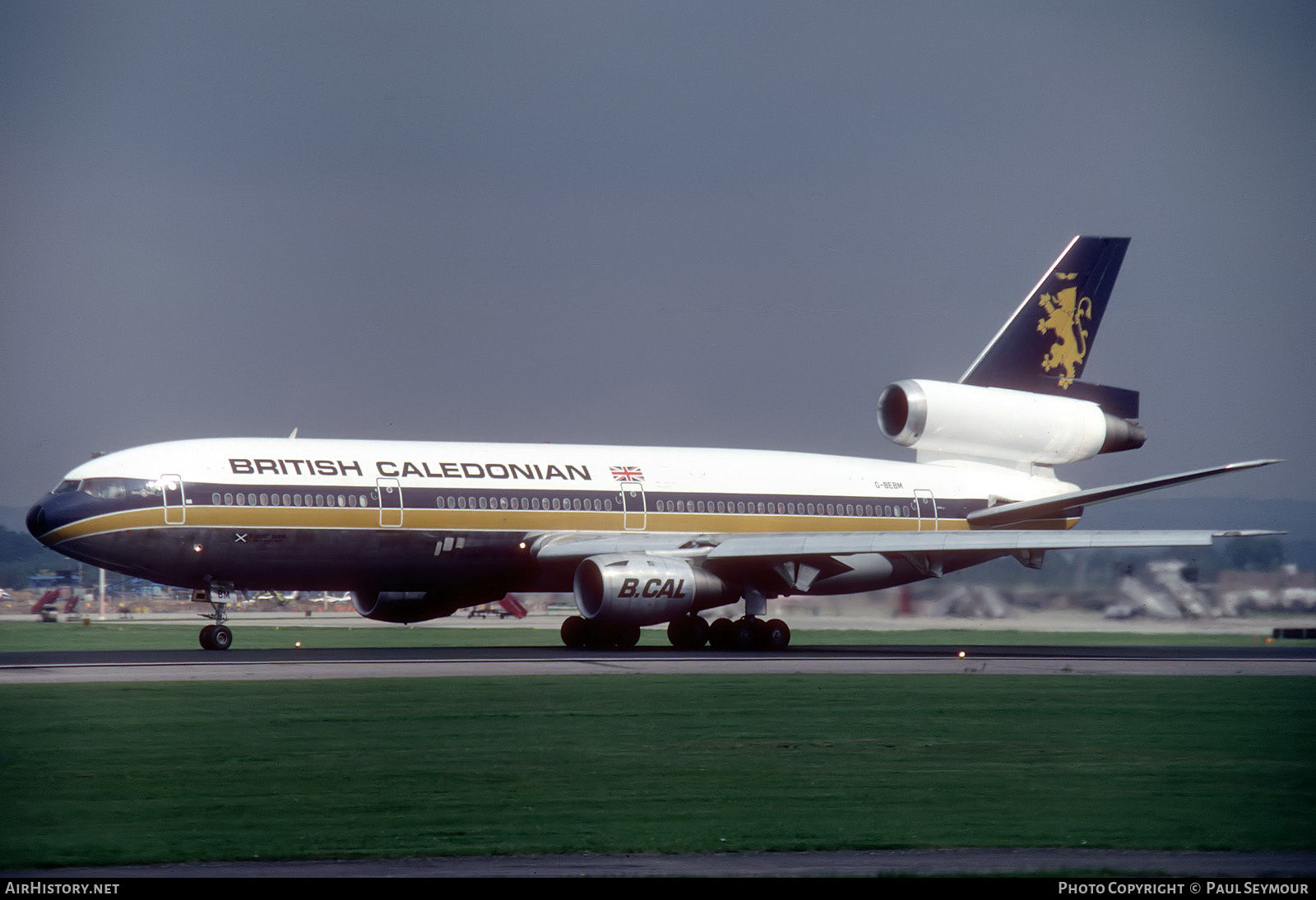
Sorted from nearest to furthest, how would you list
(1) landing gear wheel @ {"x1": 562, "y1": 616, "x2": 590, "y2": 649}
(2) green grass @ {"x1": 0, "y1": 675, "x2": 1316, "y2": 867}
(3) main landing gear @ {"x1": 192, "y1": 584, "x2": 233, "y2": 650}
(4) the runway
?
(2) green grass @ {"x1": 0, "y1": 675, "x2": 1316, "y2": 867}, (4) the runway, (3) main landing gear @ {"x1": 192, "y1": 584, "x2": 233, "y2": 650}, (1) landing gear wheel @ {"x1": 562, "y1": 616, "x2": 590, "y2": 649}

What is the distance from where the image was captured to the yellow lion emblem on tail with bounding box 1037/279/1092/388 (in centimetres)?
4612

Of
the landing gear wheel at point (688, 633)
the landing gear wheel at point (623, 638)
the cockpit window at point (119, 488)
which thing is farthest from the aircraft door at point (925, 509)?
the cockpit window at point (119, 488)

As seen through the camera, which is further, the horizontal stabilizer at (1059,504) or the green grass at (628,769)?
the horizontal stabilizer at (1059,504)

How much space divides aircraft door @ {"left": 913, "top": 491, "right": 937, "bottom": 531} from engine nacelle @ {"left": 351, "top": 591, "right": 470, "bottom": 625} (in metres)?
12.7

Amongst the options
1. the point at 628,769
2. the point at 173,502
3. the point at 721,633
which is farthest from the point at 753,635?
the point at 628,769

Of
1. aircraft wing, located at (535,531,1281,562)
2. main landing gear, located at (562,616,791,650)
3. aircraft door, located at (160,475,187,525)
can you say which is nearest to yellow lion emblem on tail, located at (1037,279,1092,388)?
aircraft wing, located at (535,531,1281,562)

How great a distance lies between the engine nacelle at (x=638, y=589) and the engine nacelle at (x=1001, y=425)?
9.81 m

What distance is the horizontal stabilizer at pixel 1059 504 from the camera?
129ft

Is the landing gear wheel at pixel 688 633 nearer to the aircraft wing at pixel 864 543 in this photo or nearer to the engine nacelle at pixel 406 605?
the aircraft wing at pixel 864 543

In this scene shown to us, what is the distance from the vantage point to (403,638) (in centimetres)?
4362

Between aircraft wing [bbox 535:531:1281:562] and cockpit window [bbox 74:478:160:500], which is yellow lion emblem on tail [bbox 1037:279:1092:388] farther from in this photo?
cockpit window [bbox 74:478:160:500]
